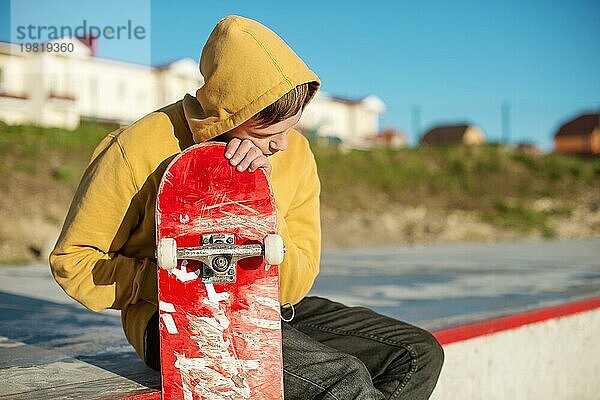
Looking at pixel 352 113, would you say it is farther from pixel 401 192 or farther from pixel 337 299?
pixel 337 299

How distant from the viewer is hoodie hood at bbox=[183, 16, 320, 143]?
5.81 feet

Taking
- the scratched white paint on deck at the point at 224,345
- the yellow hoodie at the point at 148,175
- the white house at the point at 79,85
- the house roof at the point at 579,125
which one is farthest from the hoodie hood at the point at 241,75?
the house roof at the point at 579,125

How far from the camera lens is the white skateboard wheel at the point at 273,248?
5.48 feet

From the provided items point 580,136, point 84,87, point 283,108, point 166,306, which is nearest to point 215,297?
point 166,306

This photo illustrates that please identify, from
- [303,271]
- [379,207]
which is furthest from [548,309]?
[379,207]

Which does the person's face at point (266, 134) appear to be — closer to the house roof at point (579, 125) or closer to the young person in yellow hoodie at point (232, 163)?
the young person in yellow hoodie at point (232, 163)

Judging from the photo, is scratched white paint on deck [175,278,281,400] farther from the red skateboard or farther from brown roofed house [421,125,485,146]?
brown roofed house [421,125,485,146]

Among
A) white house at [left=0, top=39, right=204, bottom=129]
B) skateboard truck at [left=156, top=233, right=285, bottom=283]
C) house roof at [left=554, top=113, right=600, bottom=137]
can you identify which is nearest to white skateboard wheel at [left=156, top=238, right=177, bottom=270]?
skateboard truck at [left=156, top=233, right=285, bottom=283]

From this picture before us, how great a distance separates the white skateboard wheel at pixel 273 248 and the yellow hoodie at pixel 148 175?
0.20 m

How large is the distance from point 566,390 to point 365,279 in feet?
6.68

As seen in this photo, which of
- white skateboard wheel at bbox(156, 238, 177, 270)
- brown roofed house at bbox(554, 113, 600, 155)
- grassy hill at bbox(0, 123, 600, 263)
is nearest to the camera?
white skateboard wheel at bbox(156, 238, 177, 270)

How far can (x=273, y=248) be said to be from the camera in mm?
1670

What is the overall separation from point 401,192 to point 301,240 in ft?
53.7

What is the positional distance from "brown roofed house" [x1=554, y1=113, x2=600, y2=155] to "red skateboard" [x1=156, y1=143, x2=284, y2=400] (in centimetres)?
2758
